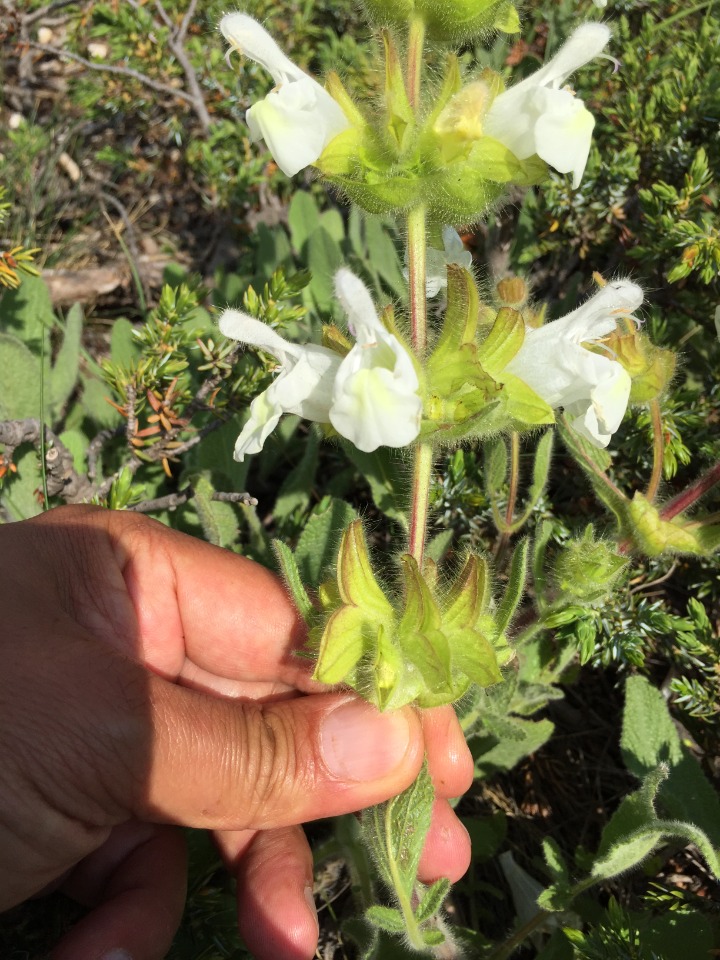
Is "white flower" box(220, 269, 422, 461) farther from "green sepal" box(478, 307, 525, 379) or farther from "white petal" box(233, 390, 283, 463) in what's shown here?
"green sepal" box(478, 307, 525, 379)

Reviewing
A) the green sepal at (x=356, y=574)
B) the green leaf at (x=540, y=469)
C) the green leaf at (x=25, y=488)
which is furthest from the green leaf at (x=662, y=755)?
the green leaf at (x=25, y=488)

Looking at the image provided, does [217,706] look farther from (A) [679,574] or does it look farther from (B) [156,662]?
(A) [679,574]

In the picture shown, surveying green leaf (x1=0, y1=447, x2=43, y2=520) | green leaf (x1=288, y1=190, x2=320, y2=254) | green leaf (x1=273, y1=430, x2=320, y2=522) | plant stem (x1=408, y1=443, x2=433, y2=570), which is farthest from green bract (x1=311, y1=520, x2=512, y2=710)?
green leaf (x1=288, y1=190, x2=320, y2=254)

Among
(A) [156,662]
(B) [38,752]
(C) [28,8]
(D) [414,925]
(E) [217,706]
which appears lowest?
(D) [414,925]

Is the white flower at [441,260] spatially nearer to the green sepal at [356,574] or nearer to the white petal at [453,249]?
the white petal at [453,249]

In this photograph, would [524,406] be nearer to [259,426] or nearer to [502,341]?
[502,341]

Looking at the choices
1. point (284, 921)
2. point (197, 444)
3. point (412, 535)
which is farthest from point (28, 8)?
point (284, 921)

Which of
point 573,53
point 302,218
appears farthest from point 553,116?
point 302,218
